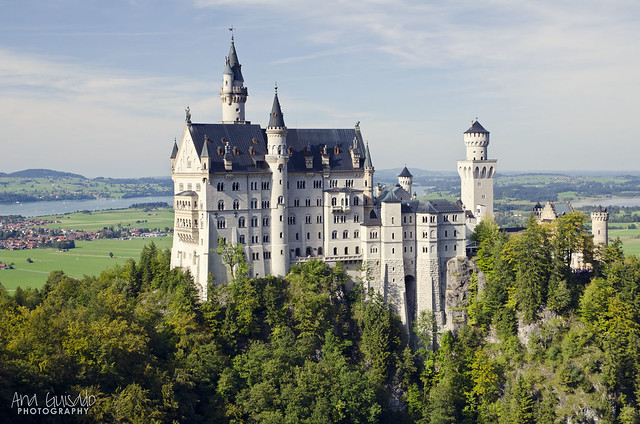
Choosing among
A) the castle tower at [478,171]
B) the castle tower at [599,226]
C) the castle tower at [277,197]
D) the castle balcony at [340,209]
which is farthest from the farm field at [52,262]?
the castle tower at [599,226]

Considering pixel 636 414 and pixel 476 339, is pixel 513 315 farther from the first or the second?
pixel 636 414

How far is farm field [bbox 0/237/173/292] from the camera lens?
148 m

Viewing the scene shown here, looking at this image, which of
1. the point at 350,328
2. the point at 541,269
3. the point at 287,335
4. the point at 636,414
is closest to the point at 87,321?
the point at 287,335

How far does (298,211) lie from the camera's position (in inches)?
3930

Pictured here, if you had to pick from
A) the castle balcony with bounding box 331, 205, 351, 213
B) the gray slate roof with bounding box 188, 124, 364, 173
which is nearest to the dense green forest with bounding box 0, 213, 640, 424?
the castle balcony with bounding box 331, 205, 351, 213

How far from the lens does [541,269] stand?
312 feet

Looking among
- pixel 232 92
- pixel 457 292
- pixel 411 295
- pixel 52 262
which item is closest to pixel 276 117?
pixel 232 92

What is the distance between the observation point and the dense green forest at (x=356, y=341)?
3159 inches

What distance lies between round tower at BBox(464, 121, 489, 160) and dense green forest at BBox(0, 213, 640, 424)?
46.5 feet

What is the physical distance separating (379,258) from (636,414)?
3472 centimetres

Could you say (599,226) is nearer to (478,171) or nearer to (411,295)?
(478,171)

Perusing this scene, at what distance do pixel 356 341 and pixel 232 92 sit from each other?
36.5m

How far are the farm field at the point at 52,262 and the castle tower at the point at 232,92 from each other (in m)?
53.1

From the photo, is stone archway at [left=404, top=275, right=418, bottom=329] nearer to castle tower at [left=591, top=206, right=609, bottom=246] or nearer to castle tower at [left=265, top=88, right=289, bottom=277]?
castle tower at [left=265, top=88, right=289, bottom=277]
